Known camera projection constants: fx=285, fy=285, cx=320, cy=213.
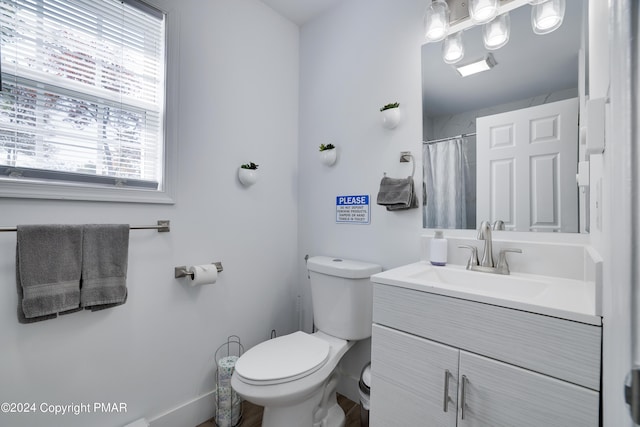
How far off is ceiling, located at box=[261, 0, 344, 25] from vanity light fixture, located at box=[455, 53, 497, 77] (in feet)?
3.36

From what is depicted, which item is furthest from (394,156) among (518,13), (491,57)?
(518,13)

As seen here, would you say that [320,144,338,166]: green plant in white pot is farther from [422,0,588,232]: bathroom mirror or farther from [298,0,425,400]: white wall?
[422,0,588,232]: bathroom mirror

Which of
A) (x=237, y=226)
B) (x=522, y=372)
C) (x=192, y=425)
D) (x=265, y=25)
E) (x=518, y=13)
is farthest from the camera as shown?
(x=265, y=25)

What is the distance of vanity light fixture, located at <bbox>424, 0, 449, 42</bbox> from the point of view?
4.54 ft

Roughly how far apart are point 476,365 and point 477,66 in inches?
52.1

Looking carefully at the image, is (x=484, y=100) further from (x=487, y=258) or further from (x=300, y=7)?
(x=300, y=7)

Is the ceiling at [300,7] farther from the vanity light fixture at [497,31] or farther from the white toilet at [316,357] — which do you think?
the white toilet at [316,357]

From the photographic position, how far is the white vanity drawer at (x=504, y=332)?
75 centimetres

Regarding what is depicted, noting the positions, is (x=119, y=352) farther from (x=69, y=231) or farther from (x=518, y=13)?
(x=518, y=13)

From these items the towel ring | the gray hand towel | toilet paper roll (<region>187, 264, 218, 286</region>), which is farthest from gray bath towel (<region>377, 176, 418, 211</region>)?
the gray hand towel

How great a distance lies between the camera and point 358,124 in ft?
5.87

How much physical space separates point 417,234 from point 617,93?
123 centimetres

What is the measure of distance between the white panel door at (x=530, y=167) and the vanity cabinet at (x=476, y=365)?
0.59 metres

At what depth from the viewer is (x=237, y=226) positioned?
178cm
